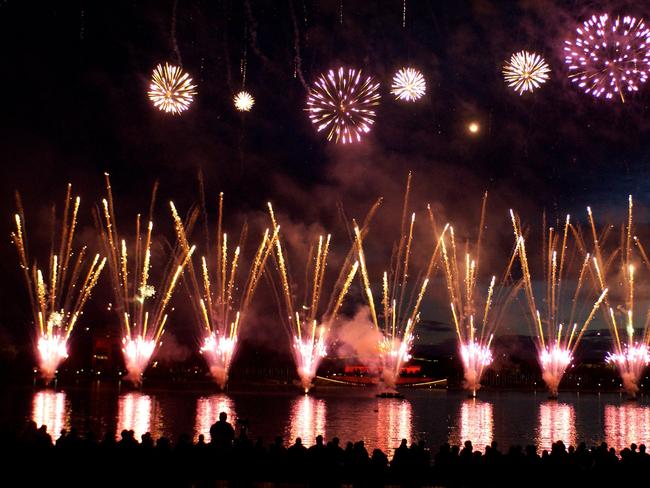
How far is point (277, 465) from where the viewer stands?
48.7 feet

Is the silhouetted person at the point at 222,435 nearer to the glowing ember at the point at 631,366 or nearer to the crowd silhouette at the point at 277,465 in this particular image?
the crowd silhouette at the point at 277,465

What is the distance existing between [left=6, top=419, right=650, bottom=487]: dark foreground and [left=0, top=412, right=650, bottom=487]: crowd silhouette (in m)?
0.02

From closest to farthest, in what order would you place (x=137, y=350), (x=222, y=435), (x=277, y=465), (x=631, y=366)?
(x=277, y=465) → (x=222, y=435) → (x=137, y=350) → (x=631, y=366)

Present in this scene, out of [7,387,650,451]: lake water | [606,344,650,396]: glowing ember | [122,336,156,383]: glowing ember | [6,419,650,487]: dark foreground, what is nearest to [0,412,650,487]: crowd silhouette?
[6,419,650,487]: dark foreground

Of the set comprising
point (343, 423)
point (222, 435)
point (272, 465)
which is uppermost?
point (222, 435)

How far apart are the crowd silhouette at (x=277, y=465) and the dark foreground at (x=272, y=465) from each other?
19 millimetres

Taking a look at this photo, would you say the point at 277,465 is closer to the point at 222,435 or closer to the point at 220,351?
the point at 222,435

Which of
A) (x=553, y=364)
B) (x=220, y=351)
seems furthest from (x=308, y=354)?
(x=553, y=364)

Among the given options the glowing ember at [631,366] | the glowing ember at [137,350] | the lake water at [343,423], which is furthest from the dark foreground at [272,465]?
the glowing ember at [631,366]

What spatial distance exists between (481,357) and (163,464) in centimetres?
6685

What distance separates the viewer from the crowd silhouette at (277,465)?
13422 mm

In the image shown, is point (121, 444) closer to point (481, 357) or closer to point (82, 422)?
point (82, 422)

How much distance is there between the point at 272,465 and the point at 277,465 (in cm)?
11

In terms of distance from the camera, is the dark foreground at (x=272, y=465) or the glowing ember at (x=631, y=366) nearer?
the dark foreground at (x=272, y=465)
